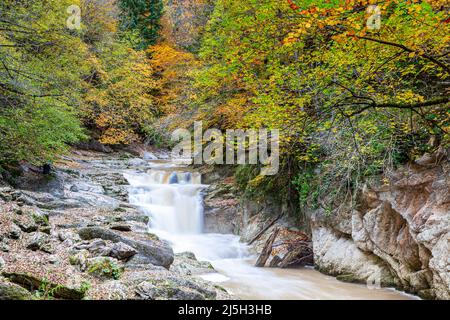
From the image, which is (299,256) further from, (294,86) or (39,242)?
(39,242)

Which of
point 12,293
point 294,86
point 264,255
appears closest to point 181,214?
point 264,255

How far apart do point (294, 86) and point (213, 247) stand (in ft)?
18.4

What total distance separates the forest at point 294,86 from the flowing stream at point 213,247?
1.96m

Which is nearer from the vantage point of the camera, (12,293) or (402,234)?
(12,293)

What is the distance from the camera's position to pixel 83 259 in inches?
188

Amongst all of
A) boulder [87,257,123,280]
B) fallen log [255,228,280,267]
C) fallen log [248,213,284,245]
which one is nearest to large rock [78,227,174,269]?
boulder [87,257,123,280]

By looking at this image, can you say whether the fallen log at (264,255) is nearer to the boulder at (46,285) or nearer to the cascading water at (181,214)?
the cascading water at (181,214)

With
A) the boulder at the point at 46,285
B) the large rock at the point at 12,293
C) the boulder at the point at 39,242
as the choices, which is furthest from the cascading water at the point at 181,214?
the large rock at the point at 12,293

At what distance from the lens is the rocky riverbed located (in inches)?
149

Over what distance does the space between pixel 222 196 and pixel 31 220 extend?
7.76 meters

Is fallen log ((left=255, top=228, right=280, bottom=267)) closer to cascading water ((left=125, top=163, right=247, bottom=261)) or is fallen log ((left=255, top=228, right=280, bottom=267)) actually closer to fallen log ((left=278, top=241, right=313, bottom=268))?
fallen log ((left=278, top=241, right=313, bottom=268))

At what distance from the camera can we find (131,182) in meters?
15.1

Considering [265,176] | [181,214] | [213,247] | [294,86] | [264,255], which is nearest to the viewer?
[294,86]

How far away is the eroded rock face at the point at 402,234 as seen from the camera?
5.80 metres
